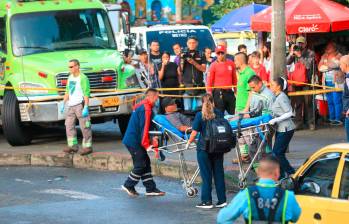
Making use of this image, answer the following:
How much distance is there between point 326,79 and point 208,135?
8.46m

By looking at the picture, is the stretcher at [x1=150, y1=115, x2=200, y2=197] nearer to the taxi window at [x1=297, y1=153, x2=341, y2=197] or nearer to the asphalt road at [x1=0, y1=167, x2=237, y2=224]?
the asphalt road at [x1=0, y1=167, x2=237, y2=224]

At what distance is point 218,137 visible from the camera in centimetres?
1255

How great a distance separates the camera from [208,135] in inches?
496

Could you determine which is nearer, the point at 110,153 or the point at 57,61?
the point at 110,153

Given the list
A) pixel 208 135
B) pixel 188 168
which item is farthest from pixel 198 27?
pixel 208 135

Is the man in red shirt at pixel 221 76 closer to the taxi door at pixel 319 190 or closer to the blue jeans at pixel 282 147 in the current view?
the blue jeans at pixel 282 147

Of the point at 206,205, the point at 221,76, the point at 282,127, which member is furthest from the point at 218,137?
the point at 221,76

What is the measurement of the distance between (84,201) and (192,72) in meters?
7.88

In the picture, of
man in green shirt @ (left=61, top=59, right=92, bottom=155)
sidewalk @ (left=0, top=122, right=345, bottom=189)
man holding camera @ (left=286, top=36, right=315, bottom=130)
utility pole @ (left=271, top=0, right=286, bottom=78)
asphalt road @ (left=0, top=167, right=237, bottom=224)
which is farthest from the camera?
man holding camera @ (left=286, top=36, right=315, bottom=130)

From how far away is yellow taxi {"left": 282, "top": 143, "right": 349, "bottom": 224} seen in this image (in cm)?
849

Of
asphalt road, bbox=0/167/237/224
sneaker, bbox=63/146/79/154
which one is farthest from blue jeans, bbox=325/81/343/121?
asphalt road, bbox=0/167/237/224

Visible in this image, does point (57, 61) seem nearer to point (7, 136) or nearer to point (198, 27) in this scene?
point (7, 136)

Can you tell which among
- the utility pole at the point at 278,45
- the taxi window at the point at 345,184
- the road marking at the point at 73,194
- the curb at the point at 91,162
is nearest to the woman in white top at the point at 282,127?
the curb at the point at 91,162

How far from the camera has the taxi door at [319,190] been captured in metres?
8.55
